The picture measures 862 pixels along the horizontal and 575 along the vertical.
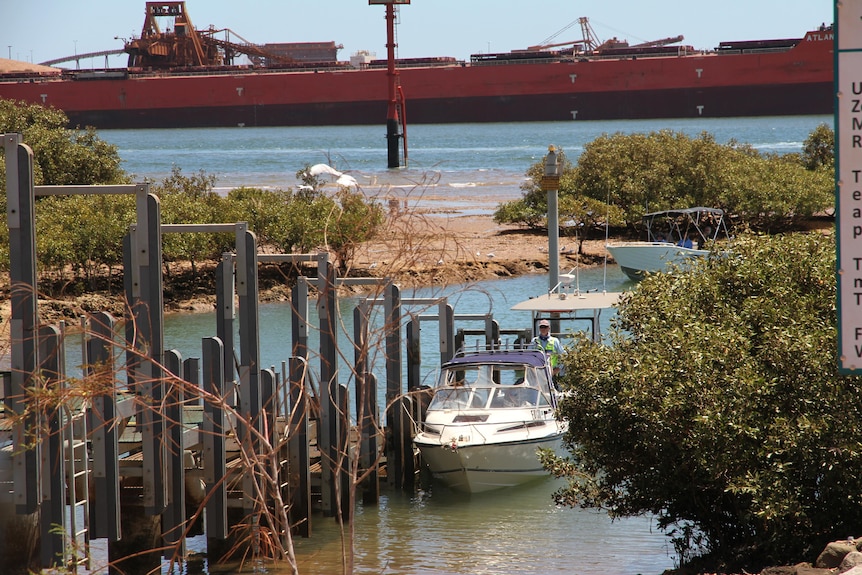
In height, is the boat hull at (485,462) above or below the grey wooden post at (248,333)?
below

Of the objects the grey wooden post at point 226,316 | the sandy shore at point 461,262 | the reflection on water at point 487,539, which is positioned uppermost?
the grey wooden post at point 226,316

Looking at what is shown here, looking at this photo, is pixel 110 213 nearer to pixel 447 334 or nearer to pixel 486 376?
pixel 447 334

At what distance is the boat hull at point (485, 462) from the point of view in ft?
43.4

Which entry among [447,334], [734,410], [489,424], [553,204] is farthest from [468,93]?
[734,410]

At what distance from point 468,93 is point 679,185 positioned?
6542 cm

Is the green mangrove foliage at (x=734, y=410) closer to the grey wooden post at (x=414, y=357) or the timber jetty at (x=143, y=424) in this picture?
the timber jetty at (x=143, y=424)

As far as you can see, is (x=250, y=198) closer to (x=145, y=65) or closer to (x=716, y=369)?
(x=716, y=369)

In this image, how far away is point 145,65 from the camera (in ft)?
372

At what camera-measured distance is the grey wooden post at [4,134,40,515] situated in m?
8.34

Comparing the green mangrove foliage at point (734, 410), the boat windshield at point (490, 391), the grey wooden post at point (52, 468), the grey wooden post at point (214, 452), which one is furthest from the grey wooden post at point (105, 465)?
the boat windshield at point (490, 391)

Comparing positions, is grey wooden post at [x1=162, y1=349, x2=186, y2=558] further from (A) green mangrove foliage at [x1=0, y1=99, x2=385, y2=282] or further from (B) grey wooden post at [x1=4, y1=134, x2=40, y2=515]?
(A) green mangrove foliage at [x1=0, y1=99, x2=385, y2=282]

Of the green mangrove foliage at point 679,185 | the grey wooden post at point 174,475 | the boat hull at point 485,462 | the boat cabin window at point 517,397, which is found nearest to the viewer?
the grey wooden post at point 174,475

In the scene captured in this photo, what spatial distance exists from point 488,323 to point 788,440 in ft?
25.0

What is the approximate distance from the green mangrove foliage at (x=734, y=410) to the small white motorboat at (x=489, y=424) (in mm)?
3437
